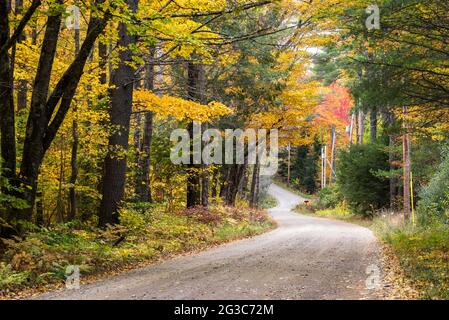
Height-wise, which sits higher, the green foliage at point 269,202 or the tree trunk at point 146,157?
the tree trunk at point 146,157

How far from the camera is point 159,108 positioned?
13.9 metres

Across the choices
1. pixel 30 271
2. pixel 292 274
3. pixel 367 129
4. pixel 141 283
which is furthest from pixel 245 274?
pixel 367 129

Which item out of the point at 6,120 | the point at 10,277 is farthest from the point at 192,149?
the point at 10,277

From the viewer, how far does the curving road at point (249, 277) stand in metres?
7.38

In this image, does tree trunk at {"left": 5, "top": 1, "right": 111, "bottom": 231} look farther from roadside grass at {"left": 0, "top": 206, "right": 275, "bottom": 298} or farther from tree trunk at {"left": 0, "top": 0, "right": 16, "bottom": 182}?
roadside grass at {"left": 0, "top": 206, "right": 275, "bottom": 298}

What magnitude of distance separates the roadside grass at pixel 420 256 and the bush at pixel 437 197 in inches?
46.2

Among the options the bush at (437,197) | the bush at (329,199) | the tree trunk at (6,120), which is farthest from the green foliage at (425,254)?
the bush at (329,199)

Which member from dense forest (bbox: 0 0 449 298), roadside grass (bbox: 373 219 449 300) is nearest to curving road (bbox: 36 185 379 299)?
roadside grass (bbox: 373 219 449 300)

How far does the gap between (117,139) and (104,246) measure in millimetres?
3289

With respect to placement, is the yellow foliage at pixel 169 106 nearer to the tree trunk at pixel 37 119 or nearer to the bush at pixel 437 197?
the tree trunk at pixel 37 119

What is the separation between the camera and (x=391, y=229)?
58.7 ft

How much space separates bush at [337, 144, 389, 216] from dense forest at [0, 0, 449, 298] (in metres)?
5.07

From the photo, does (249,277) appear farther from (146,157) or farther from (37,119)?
(146,157)

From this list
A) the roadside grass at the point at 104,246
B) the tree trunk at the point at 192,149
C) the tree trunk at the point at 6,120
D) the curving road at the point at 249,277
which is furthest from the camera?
the tree trunk at the point at 192,149
